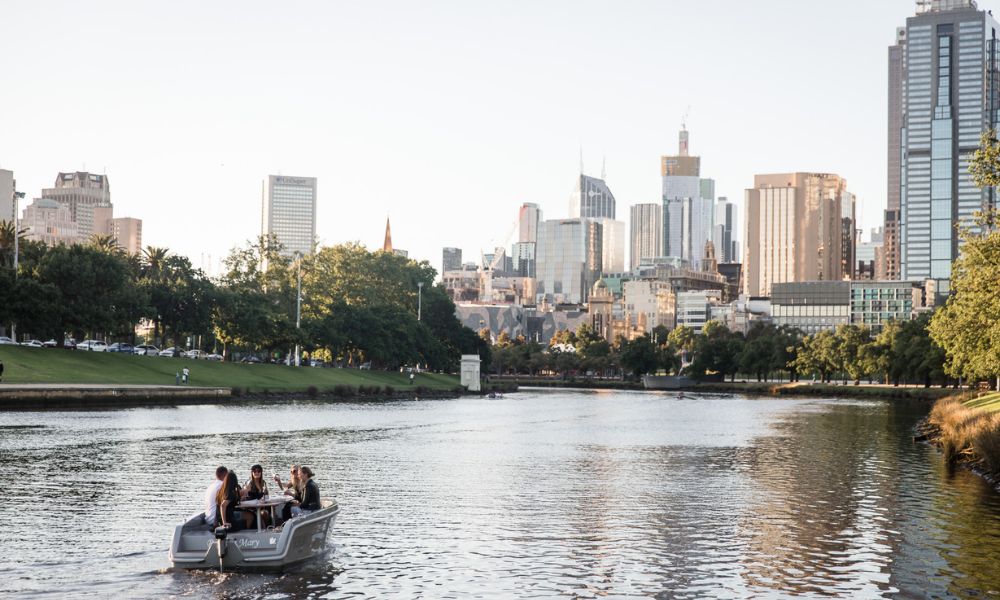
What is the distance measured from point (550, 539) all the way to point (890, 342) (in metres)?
169

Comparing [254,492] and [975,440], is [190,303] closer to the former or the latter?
[975,440]

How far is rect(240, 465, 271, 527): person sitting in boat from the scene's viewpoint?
30797 mm

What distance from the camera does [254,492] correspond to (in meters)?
31.4

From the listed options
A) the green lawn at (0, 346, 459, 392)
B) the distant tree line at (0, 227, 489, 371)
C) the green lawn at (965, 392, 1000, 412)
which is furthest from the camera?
the distant tree line at (0, 227, 489, 371)

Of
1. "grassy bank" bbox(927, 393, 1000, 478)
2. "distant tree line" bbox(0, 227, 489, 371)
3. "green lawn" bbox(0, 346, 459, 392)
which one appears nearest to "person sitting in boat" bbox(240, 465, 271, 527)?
"grassy bank" bbox(927, 393, 1000, 478)

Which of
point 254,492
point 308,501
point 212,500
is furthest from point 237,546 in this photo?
point 308,501

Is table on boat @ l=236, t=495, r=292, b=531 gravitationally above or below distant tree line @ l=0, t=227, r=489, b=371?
below

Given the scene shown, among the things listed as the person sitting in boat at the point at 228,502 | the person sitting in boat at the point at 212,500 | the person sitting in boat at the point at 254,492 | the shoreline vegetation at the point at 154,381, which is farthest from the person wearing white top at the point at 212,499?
the shoreline vegetation at the point at 154,381

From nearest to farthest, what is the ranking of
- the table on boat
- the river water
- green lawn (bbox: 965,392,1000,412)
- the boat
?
the river water, the boat, the table on boat, green lawn (bbox: 965,392,1000,412)

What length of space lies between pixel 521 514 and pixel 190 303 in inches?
4587

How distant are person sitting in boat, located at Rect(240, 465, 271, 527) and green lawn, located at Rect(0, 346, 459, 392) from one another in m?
71.5

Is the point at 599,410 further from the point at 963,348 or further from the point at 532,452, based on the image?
the point at 532,452

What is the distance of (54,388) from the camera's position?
310 ft

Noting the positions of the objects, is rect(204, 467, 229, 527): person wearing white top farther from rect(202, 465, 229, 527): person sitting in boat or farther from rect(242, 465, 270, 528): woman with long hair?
rect(242, 465, 270, 528): woman with long hair
